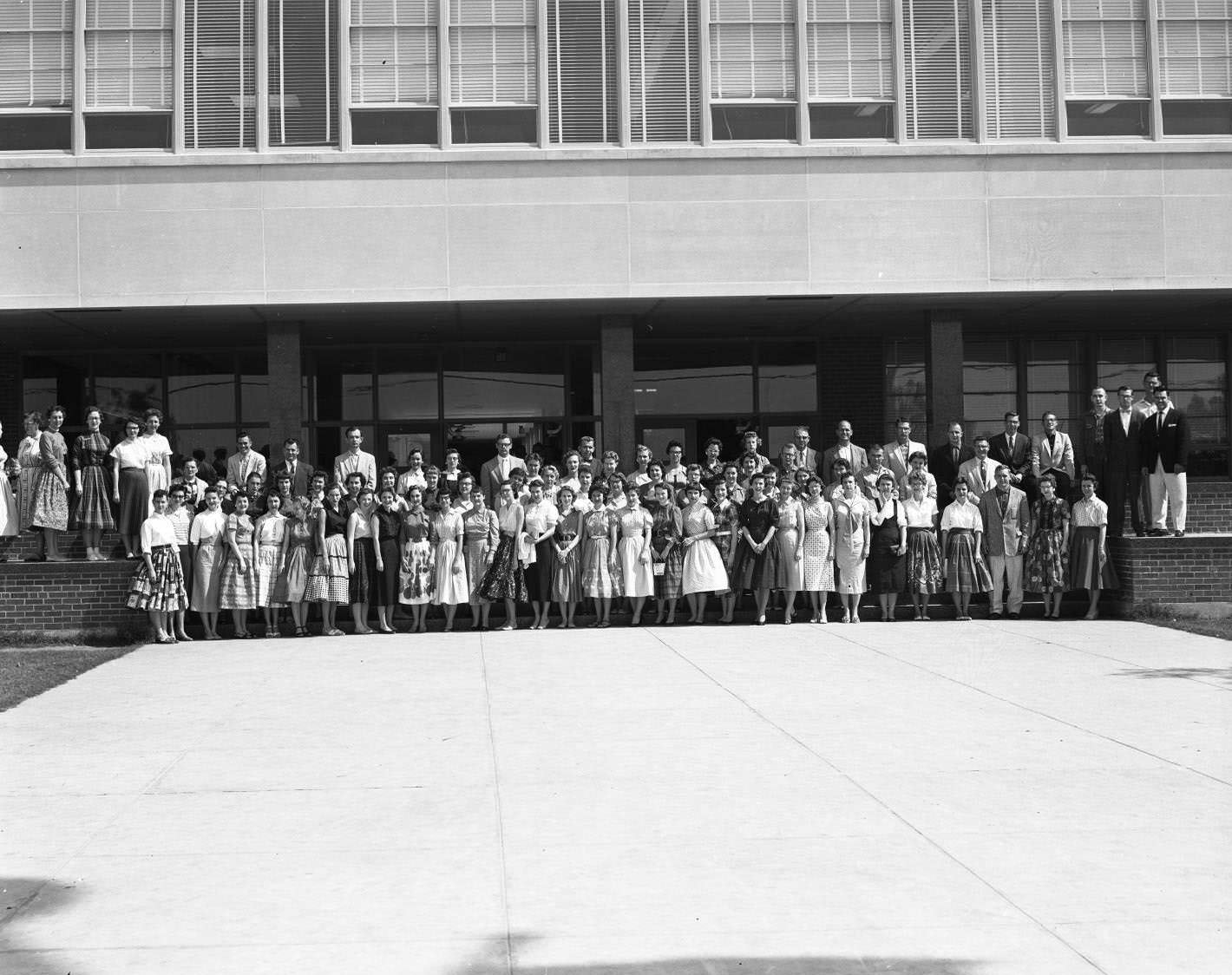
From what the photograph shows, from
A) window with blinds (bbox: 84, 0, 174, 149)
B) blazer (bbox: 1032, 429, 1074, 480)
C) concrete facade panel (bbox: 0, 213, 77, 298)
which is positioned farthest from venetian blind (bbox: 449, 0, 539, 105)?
blazer (bbox: 1032, 429, 1074, 480)

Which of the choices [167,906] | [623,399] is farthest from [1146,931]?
[623,399]

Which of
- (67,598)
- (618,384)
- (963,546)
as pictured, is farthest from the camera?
(618,384)

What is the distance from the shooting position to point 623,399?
1972cm

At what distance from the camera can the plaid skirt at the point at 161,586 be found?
15.2m

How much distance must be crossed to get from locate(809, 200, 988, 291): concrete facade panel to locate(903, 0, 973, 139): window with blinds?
1102 millimetres

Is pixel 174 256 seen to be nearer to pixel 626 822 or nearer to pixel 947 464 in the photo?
pixel 947 464

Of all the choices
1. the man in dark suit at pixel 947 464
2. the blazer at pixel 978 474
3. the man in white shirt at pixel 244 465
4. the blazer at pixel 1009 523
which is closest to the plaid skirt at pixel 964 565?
the blazer at pixel 1009 523

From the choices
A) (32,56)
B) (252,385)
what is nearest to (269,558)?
(32,56)

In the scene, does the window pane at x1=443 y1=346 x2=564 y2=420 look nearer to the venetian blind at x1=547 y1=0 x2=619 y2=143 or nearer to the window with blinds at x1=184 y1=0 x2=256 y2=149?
the venetian blind at x1=547 y1=0 x2=619 y2=143

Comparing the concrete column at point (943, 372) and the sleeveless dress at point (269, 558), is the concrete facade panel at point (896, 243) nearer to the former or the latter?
the concrete column at point (943, 372)

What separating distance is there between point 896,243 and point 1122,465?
4.45m

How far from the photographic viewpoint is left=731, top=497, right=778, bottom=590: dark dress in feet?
53.2

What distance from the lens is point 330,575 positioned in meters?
15.6

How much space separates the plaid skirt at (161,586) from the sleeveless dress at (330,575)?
1376mm
